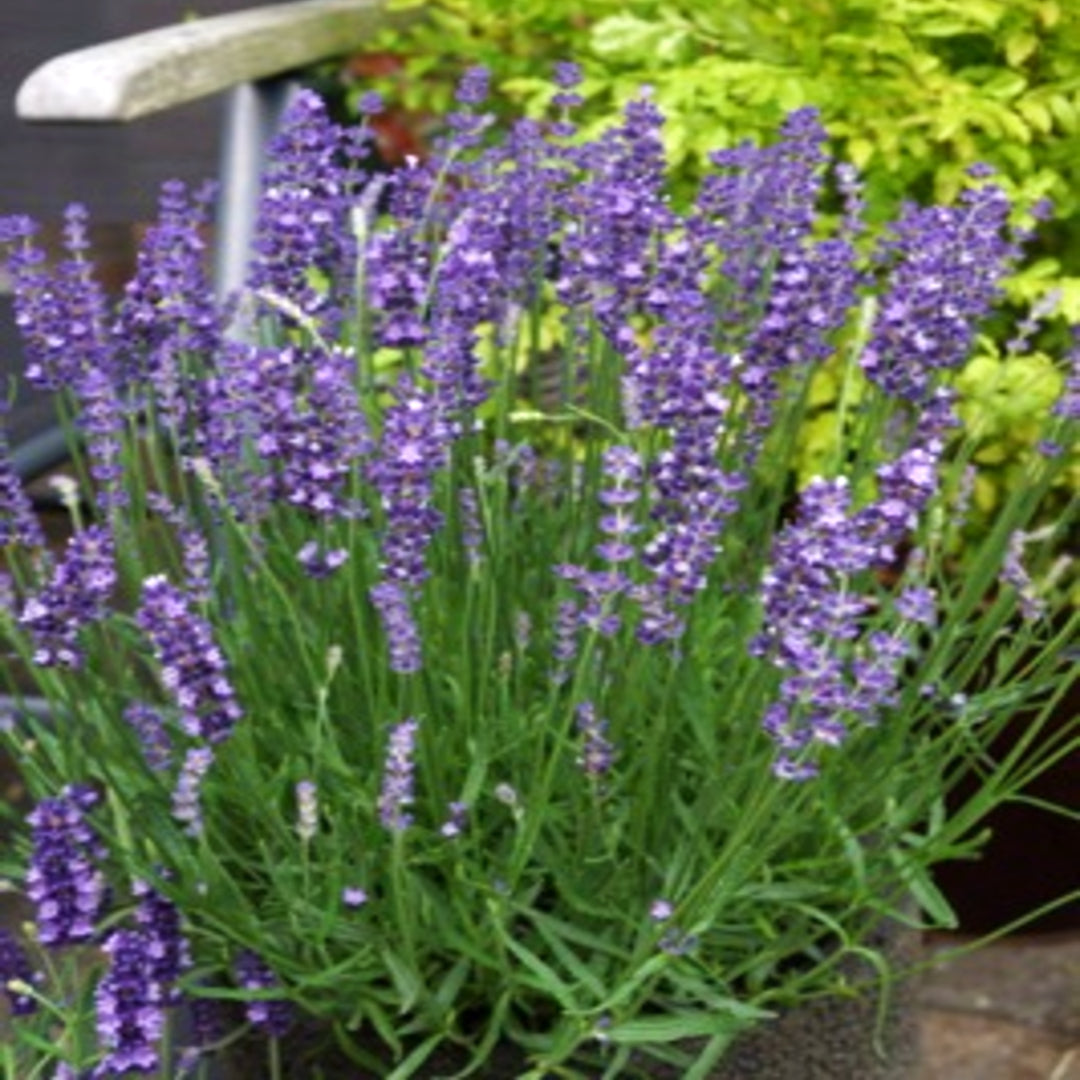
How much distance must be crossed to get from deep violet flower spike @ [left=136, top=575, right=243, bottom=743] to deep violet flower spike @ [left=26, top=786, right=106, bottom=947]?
8.3 inches

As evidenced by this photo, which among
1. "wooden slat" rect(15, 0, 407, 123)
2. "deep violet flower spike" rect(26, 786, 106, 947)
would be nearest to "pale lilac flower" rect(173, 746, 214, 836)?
"deep violet flower spike" rect(26, 786, 106, 947)

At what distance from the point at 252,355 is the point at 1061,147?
62.7 inches

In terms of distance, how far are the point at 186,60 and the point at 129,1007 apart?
1.21m

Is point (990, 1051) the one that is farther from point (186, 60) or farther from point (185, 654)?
point (185, 654)

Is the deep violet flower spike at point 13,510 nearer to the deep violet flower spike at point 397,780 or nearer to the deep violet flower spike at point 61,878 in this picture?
the deep violet flower spike at point 61,878

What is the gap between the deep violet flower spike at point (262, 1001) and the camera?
6.98ft

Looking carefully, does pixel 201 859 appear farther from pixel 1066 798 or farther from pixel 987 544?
pixel 1066 798

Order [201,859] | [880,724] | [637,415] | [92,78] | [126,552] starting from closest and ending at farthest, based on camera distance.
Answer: [637,415]
[201,859]
[126,552]
[880,724]
[92,78]

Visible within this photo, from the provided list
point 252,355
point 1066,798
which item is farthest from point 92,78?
point 1066,798

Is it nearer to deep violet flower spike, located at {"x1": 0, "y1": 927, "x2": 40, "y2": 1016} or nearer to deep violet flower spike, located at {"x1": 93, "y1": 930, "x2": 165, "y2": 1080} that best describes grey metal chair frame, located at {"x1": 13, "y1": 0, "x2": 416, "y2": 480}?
deep violet flower spike, located at {"x1": 0, "y1": 927, "x2": 40, "y2": 1016}

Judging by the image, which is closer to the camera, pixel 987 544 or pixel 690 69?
pixel 987 544

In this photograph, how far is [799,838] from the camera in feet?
7.41

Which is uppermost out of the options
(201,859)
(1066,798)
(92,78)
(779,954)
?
(92,78)

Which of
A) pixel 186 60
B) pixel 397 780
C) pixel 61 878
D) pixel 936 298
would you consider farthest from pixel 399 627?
pixel 186 60
